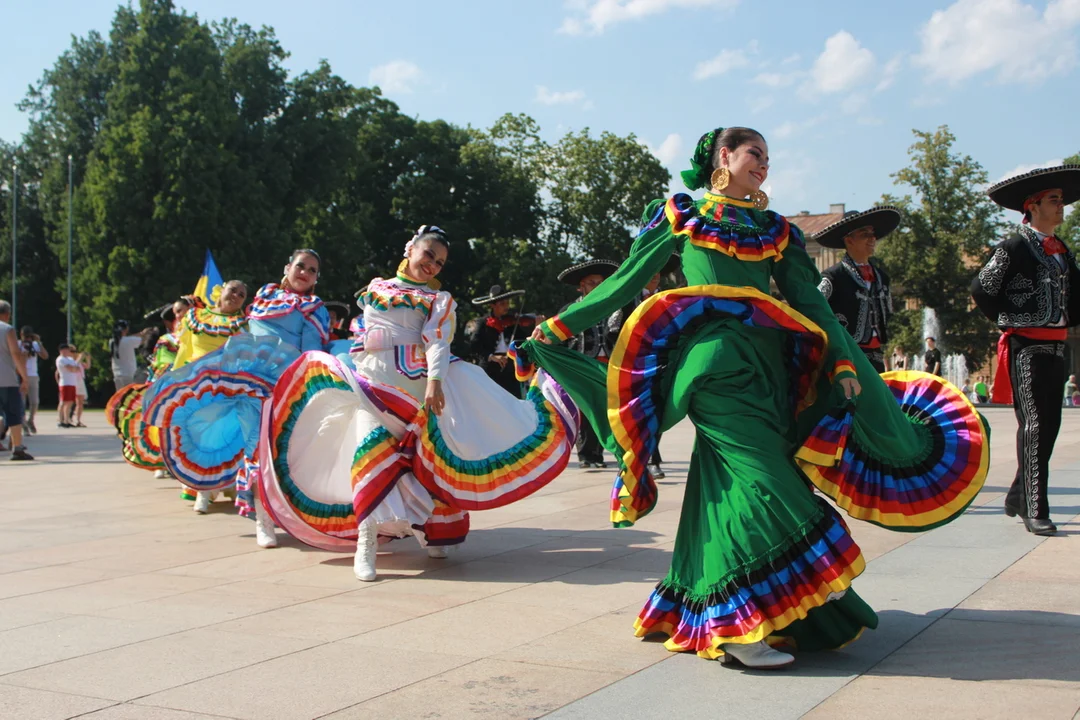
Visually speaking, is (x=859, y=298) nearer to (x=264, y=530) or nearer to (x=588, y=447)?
(x=264, y=530)

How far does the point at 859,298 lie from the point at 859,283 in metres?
0.10

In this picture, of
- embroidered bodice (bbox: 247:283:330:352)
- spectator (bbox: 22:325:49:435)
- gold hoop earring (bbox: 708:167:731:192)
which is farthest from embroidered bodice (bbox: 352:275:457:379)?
spectator (bbox: 22:325:49:435)

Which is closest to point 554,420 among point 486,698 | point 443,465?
point 443,465

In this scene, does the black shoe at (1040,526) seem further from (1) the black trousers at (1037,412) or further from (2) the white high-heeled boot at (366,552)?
(2) the white high-heeled boot at (366,552)

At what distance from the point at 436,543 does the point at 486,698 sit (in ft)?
9.24

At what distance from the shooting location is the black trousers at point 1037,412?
689 centimetres

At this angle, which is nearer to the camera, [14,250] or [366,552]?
[366,552]

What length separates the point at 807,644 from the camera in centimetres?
428

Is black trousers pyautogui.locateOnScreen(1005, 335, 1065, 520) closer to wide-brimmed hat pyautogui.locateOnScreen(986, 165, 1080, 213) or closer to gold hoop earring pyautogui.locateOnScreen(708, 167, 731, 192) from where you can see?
wide-brimmed hat pyautogui.locateOnScreen(986, 165, 1080, 213)

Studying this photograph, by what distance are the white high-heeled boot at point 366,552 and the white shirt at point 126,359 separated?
51.1ft

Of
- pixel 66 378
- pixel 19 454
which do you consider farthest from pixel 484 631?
pixel 66 378

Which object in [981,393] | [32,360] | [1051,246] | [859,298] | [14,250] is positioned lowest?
[981,393]

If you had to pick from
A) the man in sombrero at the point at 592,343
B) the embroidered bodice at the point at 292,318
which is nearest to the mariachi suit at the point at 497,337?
the man in sombrero at the point at 592,343

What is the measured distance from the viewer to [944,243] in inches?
1955
